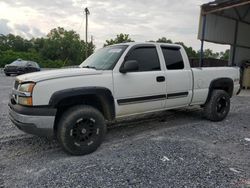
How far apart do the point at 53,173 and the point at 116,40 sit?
129 feet

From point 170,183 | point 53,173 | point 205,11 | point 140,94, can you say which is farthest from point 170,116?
point 205,11

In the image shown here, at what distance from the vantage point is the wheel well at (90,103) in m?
3.78

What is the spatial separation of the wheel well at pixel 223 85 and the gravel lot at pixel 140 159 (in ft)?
3.22

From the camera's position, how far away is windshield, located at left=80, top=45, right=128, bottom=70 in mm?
4322

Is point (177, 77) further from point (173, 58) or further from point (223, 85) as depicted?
point (223, 85)

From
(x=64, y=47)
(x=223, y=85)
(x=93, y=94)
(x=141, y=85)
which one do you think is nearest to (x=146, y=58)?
(x=141, y=85)

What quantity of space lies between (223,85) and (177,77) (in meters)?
1.79

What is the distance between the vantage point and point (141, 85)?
4430mm

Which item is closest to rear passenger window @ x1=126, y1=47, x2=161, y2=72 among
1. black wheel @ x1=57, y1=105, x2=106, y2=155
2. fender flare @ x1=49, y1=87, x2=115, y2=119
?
fender flare @ x1=49, y1=87, x2=115, y2=119

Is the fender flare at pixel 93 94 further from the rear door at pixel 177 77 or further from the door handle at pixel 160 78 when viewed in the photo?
the rear door at pixel 177 77

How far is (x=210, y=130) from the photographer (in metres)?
5.26

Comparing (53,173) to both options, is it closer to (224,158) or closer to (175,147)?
(175,147)

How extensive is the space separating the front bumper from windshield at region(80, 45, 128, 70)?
1.32 meters

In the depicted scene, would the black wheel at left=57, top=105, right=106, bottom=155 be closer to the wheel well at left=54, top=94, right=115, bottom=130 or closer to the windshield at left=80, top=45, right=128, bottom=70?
the wheel well at left=54, top=94, right=115, bottom=130
